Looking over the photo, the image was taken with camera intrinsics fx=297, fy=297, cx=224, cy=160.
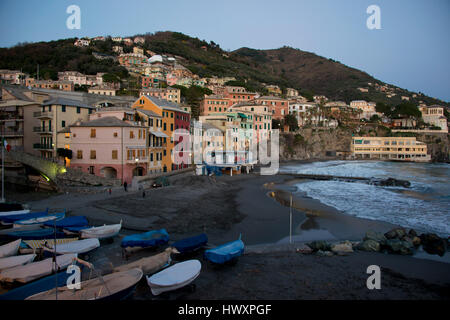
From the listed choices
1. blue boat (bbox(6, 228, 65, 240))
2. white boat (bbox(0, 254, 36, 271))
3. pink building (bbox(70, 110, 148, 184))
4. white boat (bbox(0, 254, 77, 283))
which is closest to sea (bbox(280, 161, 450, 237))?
pink building (bbox(70, 110, 148, 184))

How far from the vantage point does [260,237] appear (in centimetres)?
2023

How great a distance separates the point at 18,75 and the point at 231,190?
323ft

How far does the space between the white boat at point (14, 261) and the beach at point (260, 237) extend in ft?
9.59

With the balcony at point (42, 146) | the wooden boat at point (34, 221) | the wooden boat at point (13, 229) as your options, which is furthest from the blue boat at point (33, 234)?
the balcony at point (42, 146)

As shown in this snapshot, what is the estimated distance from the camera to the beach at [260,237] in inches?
501

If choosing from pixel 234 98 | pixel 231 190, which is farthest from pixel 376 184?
pixel 234 98

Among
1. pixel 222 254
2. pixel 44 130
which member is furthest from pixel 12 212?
pixel 44 130

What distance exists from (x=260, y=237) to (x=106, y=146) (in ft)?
71.4

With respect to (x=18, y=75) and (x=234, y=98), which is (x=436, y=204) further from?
(x=18, y=75)

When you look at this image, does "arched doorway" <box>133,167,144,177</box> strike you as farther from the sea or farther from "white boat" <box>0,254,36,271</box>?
"white boat" <box>0,254,36,271</box>

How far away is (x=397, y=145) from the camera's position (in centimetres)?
10338

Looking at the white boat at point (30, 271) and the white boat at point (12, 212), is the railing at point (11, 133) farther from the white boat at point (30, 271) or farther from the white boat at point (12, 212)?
the white boat at point (30, 271)

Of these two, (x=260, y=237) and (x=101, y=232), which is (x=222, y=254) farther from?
(x=101, y=232)
